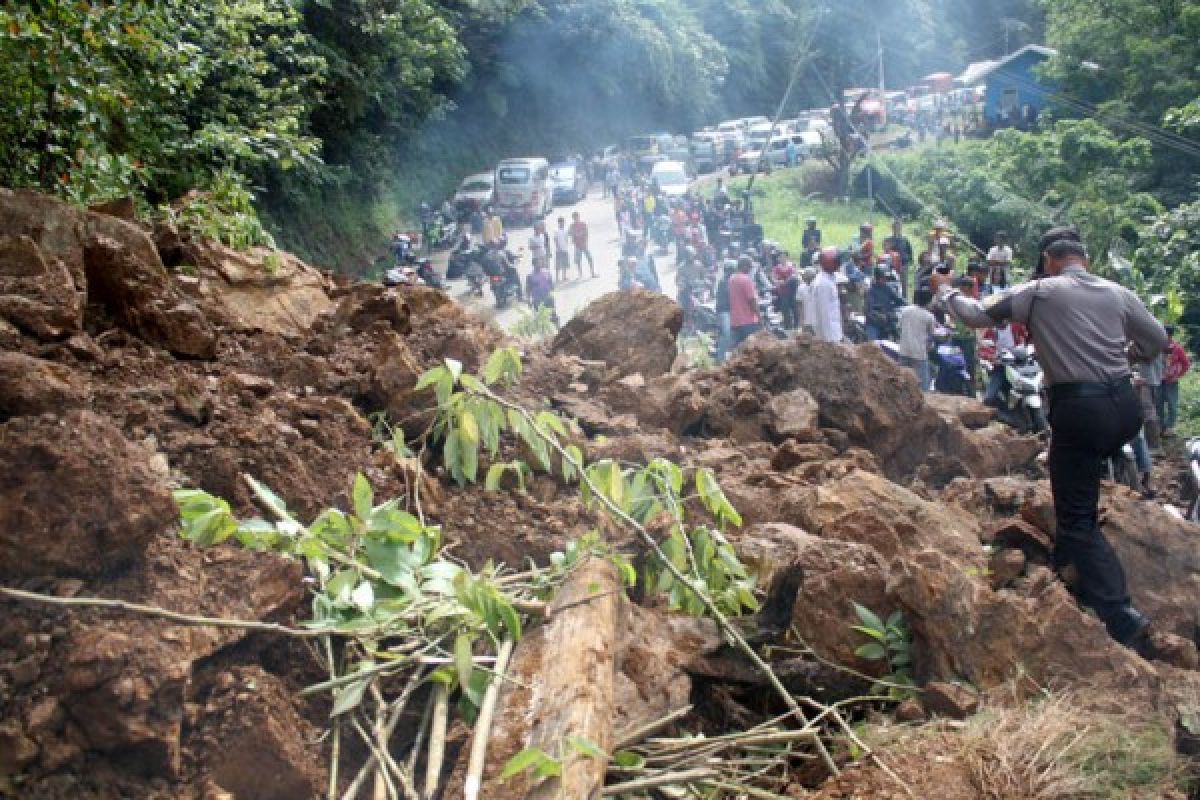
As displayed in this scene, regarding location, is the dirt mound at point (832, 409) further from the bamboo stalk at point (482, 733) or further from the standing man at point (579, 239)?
the standing man at point (579, 239)

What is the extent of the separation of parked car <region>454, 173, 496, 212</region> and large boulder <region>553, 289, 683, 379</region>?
75.9 ft

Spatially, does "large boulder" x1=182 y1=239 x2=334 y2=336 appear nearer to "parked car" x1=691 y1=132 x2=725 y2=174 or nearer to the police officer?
the police officer

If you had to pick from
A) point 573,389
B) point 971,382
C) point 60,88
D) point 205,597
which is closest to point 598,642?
point 205,597

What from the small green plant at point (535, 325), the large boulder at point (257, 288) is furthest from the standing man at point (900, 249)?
the large boulder at point (257, 288)

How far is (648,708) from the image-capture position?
11.1 feet

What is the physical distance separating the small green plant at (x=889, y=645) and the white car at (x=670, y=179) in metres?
29.2

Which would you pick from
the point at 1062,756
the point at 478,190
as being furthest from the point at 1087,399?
the point at 478,190

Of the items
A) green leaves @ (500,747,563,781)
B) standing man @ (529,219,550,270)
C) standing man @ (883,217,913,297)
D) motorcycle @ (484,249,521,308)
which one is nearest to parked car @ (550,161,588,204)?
standing man @ (529,219,550,270)

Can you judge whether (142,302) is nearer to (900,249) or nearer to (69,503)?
(69,503)

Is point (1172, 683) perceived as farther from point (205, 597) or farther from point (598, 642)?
point (205, 597)

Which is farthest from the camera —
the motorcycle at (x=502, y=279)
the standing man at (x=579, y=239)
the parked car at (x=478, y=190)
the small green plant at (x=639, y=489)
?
the parked car at (x=478, y=190)

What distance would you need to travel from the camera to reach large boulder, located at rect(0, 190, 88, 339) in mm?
4359

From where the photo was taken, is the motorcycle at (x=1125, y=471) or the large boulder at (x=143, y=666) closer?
the large boulder at (x=143, y=666)

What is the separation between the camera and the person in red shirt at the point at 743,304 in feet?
40.6
